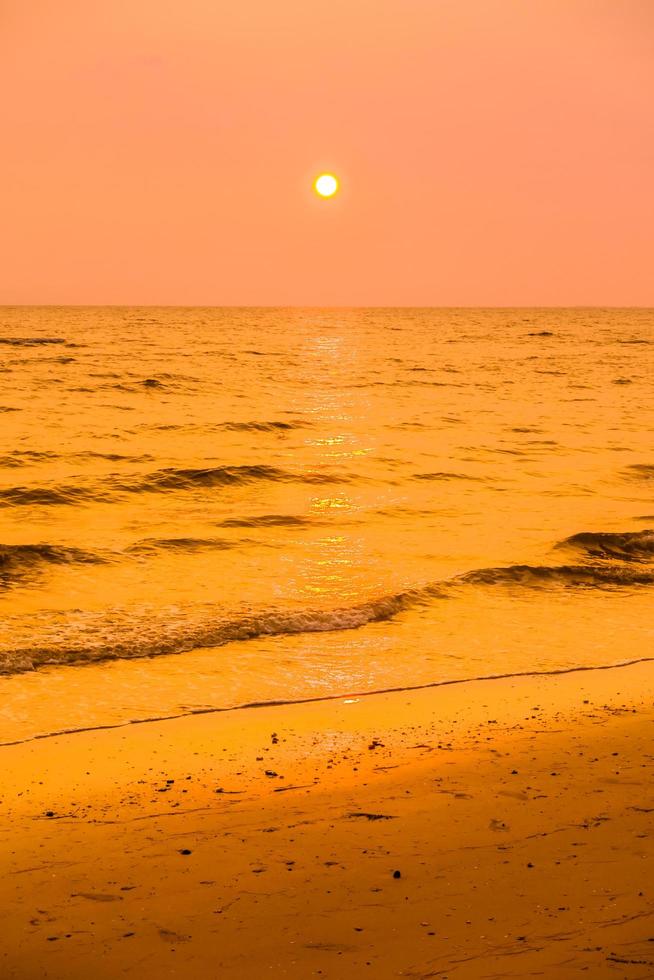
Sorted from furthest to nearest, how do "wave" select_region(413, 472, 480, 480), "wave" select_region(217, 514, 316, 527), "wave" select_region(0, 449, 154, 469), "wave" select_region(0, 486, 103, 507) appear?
"wave" select_region(0, 449, 154, 469), "wave" select_region(413, 472, 480, 480), "wave" select_region(0, 486, 103, 507), "wave" select_region(217, 514, 316, 527)

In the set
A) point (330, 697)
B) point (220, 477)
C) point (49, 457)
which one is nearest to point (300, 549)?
point (330, 697)

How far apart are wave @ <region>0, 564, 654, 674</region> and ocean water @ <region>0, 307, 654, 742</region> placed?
0.02 meters

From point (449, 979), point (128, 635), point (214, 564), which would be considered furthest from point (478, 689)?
point (214, 564)

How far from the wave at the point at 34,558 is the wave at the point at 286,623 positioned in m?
2.01

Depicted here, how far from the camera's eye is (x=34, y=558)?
372 inches

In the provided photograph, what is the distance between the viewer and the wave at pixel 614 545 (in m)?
9.93

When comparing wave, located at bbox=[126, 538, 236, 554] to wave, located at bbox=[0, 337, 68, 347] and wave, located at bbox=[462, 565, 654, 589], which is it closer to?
wave, located at bbox=[462, 565, 654, 589]

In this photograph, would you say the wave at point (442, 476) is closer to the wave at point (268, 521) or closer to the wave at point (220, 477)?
the wave at point (220, 477)

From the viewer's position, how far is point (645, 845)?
374 centimetres

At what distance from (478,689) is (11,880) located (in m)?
3.29

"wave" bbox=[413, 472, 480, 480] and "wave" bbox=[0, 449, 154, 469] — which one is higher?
"wave" bbox=[0, 449, 154, 469]

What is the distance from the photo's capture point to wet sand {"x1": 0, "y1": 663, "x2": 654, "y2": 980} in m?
3.11

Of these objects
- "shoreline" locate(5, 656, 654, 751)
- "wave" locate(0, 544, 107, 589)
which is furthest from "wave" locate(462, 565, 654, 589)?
"wave" locate(0, 544, 107, 589)

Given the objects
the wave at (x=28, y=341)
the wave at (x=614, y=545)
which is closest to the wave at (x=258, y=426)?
the wave at (x=614, y=545)
